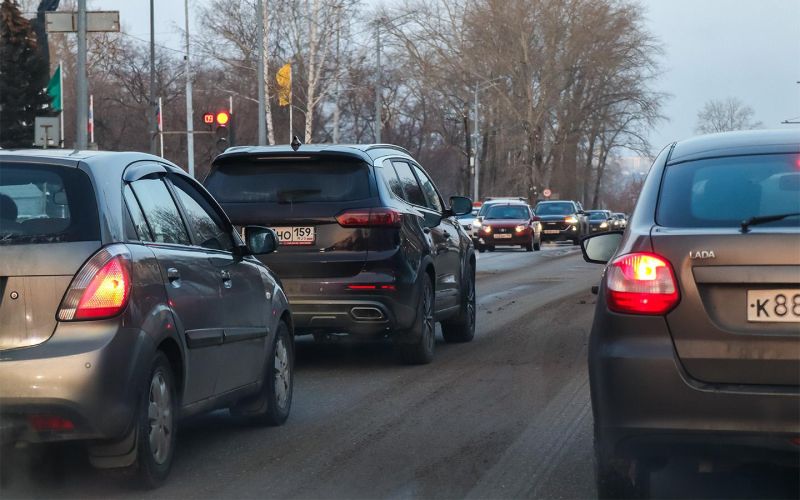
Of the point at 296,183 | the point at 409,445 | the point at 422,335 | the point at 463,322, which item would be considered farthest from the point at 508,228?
the point at 409,445

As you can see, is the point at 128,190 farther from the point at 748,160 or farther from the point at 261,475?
the point at 748,160

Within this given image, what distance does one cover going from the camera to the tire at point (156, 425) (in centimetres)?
536

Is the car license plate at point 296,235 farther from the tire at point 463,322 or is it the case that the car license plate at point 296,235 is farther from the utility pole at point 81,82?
the utility pole at point 81,82

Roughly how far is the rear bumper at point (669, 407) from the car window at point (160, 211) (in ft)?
7.43

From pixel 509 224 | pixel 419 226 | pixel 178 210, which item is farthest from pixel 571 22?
pixel 178 210

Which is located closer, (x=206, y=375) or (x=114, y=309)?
(x=114, y=309)

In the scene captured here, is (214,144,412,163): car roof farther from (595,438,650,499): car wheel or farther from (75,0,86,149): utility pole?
(75,0,86,149): utility pole

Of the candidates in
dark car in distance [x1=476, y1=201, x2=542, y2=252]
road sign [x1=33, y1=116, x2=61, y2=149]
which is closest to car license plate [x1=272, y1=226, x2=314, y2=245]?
road sign [x1=33, y1=116, x2=61, y2=149]

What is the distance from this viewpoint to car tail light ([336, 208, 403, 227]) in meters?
9.30

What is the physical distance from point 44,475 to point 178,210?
4.77ft

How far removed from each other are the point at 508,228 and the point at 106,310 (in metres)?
36.1

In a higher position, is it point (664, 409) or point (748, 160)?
point (748, 160)

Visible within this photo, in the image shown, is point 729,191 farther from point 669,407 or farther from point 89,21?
point 89,21

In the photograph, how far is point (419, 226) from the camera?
1004 cm
